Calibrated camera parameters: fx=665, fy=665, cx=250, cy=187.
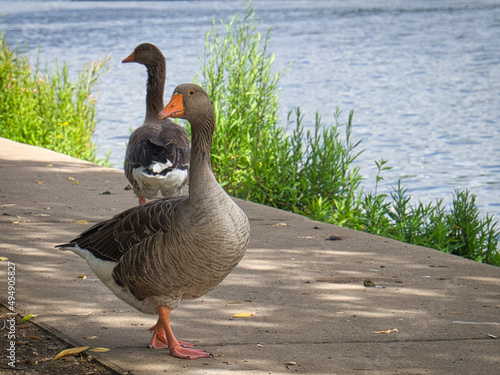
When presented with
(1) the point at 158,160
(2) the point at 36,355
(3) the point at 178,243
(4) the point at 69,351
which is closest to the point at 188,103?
(3) the point at 178,243

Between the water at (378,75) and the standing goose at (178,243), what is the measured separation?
6.20 meters

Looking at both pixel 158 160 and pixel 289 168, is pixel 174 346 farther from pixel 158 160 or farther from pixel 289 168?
pixel 289 168

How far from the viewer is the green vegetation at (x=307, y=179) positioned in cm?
735

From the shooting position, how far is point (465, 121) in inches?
564

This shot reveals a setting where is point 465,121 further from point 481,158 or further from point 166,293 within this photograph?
point 166,293

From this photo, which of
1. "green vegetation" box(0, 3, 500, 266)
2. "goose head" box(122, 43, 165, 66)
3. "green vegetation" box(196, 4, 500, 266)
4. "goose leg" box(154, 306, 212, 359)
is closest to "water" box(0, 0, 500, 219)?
"green vegetation" box(0, 3, 500, 266)

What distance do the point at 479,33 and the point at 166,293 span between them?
92.3ft

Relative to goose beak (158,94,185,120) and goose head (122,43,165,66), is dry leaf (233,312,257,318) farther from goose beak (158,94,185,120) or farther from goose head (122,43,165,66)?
goose head (122,43,165,66)

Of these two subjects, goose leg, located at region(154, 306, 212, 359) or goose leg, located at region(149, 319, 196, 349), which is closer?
goose leg, located at region(154, 306, 212, 359)

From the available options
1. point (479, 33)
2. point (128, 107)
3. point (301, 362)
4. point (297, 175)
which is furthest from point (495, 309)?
point (479, 33)

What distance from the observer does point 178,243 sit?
146 inches

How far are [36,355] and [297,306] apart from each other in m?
1.83

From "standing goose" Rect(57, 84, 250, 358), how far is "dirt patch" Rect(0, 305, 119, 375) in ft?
1.45

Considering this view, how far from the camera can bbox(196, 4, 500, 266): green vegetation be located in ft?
24.1
